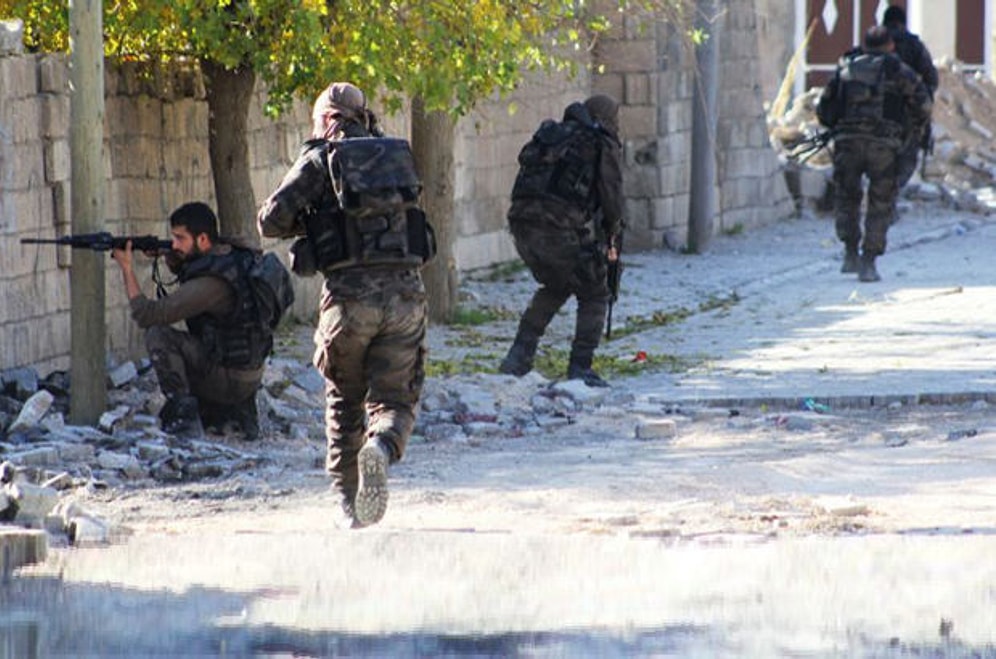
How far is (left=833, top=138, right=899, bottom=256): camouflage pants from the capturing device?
16172 mm

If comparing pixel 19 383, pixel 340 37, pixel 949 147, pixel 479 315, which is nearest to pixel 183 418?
pixel 19 383

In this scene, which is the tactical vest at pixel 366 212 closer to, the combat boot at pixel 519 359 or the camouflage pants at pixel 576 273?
the camouflage pants at pixel 576 273

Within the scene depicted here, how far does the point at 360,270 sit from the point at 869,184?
29.7 ft

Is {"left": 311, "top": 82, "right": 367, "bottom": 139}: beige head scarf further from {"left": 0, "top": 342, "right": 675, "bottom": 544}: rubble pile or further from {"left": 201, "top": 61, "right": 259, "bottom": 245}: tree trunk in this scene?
{"left": 201, "top": 61, "right": 259, "bottom": 245}: tree trunk

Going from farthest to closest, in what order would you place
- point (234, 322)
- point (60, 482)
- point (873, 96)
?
1. point (873, 96)
2. point (234, 322)
3. point (60, 482)

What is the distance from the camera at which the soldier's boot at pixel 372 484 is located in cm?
772

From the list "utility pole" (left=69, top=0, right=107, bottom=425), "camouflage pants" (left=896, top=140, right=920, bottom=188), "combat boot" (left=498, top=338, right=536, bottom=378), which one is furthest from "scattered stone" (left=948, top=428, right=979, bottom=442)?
"camouflage pants" (left=896, top=140, right=920, bottom=188)

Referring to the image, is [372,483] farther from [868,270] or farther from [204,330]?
[868,270]

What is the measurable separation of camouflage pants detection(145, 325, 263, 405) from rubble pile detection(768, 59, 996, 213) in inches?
403

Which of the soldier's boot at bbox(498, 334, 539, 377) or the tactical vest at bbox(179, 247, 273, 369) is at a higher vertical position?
the tactical vest at bbox(179, 247, 273, 369)

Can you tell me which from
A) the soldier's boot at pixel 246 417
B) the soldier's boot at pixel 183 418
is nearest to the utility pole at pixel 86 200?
the soldier's boot at pixel 183 418

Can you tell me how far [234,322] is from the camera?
33.1 ft

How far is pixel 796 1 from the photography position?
31.0 m

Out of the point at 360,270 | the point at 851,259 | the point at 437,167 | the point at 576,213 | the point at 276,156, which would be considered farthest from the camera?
the point at 851,259
